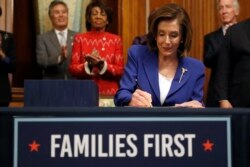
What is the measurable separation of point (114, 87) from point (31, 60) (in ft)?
6.59

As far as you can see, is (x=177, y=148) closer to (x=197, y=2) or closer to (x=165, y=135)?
(x=165, y=135)

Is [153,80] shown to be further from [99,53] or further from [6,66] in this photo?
[6,66]

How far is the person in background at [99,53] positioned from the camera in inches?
204

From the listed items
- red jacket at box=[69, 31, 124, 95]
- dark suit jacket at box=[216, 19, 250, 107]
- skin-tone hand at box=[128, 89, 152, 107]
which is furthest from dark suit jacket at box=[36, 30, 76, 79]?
skin-tone hand at box=[128, 89, 152, 107]

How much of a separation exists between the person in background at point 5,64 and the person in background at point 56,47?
1.31 ft

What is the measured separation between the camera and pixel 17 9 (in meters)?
7.07

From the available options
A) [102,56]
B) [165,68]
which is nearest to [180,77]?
[165,68]

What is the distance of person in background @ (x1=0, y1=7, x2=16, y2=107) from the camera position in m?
5.21

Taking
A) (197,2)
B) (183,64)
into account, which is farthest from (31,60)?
(183,64)

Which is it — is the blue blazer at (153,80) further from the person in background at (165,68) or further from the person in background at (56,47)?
the person in background at (56,47)

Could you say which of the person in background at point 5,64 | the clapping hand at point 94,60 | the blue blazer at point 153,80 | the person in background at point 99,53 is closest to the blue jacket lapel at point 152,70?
the blue blazer at point 153,80

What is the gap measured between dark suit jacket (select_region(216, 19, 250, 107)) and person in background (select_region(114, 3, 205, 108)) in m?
0.86

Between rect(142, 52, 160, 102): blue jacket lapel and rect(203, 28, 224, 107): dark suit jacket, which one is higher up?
rect(203, 28, 224, 107): dark suit jacket

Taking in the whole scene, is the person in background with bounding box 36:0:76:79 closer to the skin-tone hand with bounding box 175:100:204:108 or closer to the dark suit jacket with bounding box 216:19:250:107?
the dark suit jacket with bounding box 216:19:250:107
